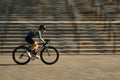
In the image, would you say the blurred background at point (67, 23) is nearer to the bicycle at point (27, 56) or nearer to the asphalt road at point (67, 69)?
the asphalt road at point (67, 69)

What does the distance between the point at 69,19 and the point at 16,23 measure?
261cm

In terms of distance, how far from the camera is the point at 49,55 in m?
15.2

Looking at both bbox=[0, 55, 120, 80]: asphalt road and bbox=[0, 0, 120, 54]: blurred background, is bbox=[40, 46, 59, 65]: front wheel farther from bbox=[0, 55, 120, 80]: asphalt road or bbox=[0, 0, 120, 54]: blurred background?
bbox=[0, 0, 120, 54]: blurred background

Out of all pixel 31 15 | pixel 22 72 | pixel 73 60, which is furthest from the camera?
pixel 31 15

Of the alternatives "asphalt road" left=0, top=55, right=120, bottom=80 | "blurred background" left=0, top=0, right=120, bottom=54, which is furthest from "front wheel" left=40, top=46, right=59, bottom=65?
"blurred background" left=0, top=0, right=120, bottom=54

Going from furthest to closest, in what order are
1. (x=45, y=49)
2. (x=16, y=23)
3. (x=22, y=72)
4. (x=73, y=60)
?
(x=16, y=23)
(x=73, y=60)
(x=45, y=49)
(x=22, y=72)

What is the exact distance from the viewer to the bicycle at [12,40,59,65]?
1505 centimetres

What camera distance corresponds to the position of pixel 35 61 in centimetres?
1578

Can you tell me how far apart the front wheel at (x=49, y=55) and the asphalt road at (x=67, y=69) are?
7.2 inches

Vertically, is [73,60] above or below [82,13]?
below

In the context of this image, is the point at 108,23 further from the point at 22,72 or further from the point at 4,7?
the point at 22,72

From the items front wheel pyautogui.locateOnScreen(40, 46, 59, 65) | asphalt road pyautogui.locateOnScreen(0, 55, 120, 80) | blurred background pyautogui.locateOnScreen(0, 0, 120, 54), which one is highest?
blurred background pyautogui.locateOnScreen(0, 0, 120, 54)

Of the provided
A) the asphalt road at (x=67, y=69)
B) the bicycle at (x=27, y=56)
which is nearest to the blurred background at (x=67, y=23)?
the asphalt road at (x=67, y=69)

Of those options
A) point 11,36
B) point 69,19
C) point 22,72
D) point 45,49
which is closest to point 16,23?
point 11,36
